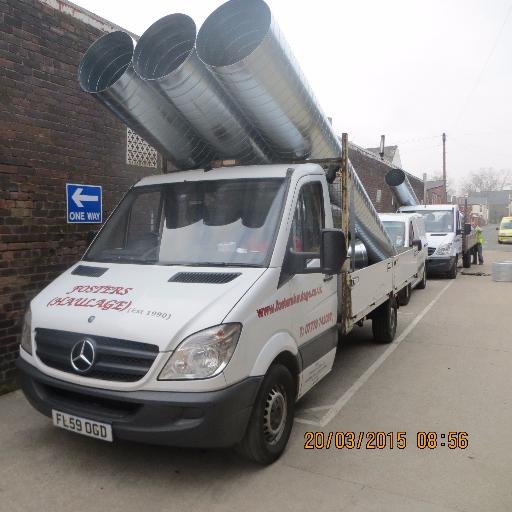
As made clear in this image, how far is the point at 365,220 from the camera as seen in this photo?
19.1 feet

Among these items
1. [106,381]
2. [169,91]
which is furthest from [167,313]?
[169,91]

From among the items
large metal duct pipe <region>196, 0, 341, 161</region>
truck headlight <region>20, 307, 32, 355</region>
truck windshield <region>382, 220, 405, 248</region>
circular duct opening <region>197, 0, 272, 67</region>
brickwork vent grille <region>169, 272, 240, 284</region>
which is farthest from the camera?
truck windshield <region>382, 220, 405, 248</region>

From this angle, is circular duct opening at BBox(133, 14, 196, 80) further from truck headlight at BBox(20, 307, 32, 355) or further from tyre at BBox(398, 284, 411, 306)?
tyre at BBox(398, 284, 411, 306)

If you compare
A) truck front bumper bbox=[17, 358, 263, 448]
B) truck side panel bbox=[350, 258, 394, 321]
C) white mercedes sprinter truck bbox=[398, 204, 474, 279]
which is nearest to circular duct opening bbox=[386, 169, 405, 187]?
white mercedes sprinter truck bbox=[398, 204, 474, 279]

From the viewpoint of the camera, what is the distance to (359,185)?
5402 millimetres

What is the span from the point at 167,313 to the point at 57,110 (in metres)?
3.60

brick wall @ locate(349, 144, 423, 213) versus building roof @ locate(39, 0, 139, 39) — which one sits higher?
building roof @ locate(39, 0, 139, 39)

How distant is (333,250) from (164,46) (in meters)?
2.41

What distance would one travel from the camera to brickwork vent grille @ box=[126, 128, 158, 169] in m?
6.68

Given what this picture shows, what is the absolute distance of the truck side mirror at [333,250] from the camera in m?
3.59

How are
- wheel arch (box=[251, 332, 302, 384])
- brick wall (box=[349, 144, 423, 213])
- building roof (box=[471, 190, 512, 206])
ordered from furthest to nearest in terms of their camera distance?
building roof (box=[471, 190, 512, 206]) < brick wall (box=[349, 144, 423, 213]) < wheel arch (box=[251, 332, 302, 384])

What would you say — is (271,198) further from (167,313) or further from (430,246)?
(430,246)

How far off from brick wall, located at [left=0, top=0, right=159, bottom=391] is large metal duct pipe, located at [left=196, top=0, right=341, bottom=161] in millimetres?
2315

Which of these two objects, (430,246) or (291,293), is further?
(430,246)
